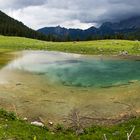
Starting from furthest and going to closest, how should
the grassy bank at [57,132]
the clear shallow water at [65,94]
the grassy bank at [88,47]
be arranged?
the grassy bank at [88,47] → the clear shallow water at [65,94] → the grassy bank at [57,132]

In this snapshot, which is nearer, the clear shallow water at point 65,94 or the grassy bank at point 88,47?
the clear shallow water at point 65,94

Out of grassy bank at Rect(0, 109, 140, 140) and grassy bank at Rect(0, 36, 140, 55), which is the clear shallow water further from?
grassy bank at Rect(0, 36, 140, 55)

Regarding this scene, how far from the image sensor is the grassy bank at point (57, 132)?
74.5ft

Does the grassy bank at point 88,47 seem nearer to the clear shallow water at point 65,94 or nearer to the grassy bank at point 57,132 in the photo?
the clear shallow water at point 65,94

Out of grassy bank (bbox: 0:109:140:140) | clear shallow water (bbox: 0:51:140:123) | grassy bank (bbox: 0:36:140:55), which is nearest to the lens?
grassy bank (bbox: 0:109:140:140)

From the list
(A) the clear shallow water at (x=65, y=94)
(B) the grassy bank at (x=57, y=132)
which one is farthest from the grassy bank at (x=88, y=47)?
(B) the grassy bank at (x=57, y=132)

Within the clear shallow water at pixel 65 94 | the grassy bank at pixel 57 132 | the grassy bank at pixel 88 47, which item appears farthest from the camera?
the grassy bank at pixel 88 47

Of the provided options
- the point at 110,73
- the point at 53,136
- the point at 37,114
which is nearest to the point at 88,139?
the point at 53,136

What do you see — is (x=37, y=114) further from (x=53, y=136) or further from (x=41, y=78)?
(x=41, y=78)

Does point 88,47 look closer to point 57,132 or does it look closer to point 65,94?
point 65,94

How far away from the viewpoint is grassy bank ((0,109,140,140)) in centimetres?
2272

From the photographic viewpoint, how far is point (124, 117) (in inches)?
1128

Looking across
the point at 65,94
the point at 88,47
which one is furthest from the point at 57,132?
the point at 88,47

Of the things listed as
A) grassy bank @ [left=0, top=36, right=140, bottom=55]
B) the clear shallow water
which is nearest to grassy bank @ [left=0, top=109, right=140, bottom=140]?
the clear shallow water
